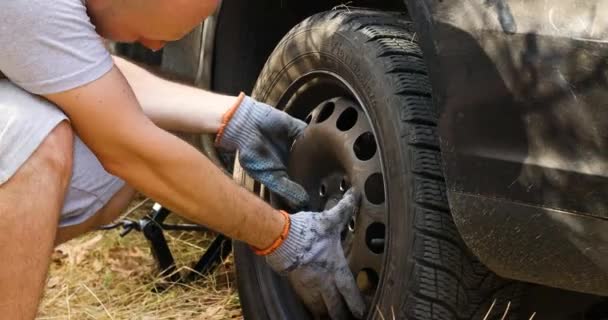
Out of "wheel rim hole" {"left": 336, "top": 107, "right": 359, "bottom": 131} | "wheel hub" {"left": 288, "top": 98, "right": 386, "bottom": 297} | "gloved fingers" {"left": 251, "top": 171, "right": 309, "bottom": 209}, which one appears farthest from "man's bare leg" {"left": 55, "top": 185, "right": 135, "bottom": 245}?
"wheel rim hole" {"left": 336, "top": 107, "right": 359, "bottom": 131}

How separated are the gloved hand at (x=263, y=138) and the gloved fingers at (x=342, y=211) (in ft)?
0.86

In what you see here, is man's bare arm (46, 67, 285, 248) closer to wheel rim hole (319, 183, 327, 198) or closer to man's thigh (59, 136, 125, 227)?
man's thigh (59, 136, 125, 227)

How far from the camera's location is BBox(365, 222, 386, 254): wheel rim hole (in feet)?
8.00

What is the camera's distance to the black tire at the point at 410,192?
2180 mm

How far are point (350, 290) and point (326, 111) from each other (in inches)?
19.8

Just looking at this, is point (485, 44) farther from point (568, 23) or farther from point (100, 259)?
point (100, 259)

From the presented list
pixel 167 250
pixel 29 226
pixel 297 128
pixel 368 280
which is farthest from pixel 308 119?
pixel 167 250

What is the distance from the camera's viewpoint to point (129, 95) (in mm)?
2184

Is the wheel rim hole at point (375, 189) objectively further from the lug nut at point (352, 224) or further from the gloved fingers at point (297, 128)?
the gloved fingers at point (297, 128)

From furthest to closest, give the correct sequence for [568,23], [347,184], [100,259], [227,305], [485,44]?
1. [100,259]
2. [227,305]
3. [347,184]
4. [485,44]
5. [568,23]

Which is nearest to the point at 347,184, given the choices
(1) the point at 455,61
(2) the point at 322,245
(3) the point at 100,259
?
(2) the point at 322,245

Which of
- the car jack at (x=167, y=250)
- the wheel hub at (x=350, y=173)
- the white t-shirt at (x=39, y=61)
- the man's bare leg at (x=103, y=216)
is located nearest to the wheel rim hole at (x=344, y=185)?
the wheel hub at (x=350, y=173)

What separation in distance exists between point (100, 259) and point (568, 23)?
2.73 metres

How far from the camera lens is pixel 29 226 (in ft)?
6.86
